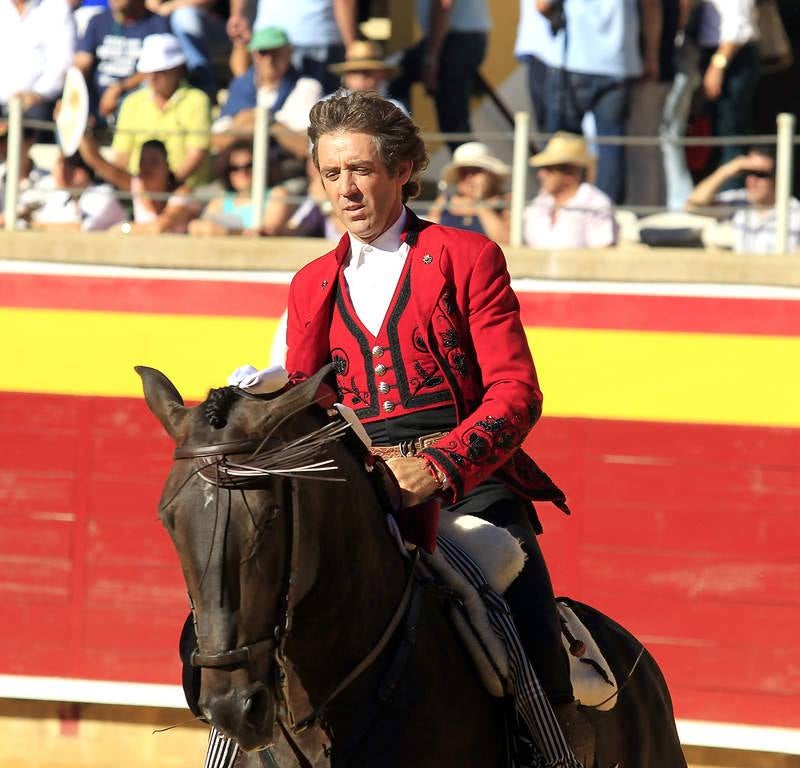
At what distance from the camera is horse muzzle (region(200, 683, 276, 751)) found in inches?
95.0

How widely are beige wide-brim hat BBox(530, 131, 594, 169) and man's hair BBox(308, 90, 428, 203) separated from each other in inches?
155

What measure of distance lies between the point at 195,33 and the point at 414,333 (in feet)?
16.9

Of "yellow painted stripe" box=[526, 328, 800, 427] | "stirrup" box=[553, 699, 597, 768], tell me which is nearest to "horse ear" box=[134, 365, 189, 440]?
"stirrup" box=[553, 699, 597, 768]

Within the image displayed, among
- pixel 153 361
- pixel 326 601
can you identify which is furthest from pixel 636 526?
pixel 326 601

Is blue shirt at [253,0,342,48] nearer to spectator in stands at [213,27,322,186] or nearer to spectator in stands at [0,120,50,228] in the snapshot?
spectator in stands at [213,27,322,186]

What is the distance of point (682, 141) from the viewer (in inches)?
266

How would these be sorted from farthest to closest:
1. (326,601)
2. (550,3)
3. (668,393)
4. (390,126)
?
(550,3), (668,393), (390,126), (326,601)

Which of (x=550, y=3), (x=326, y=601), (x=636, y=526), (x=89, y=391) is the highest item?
(x=550, y=3)

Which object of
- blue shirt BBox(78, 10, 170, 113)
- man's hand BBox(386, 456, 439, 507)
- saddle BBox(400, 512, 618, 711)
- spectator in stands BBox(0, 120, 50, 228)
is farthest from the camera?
blue shirt BBox(78, 10, 170, 113)

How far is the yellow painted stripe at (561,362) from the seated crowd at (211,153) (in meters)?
0.52

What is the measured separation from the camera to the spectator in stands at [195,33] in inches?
311

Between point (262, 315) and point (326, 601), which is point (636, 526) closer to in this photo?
point (262, 315)

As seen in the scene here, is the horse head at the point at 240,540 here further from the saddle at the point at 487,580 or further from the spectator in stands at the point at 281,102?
the spectator in stands at the point at 281,102

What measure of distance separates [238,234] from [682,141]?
2046mm
